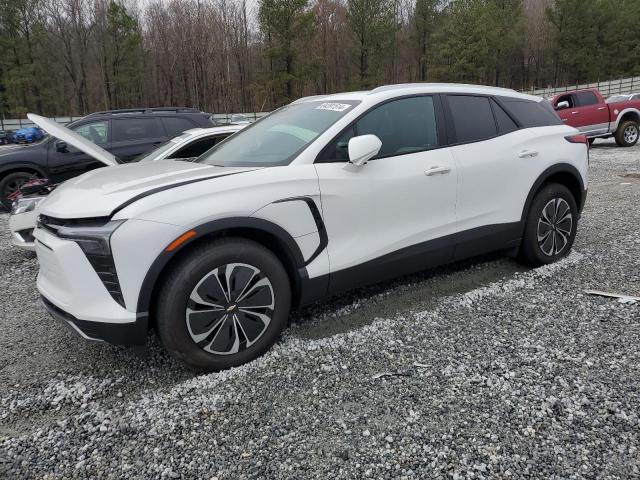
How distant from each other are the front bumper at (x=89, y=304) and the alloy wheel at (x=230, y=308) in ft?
0.98

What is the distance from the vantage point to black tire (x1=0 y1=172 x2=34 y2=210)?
26.9ft

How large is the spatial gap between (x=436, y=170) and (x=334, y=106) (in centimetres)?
89

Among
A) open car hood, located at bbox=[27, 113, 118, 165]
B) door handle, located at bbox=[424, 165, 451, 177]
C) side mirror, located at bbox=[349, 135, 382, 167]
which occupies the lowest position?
door handle, located at bbox=[424, 165, 451, 177]

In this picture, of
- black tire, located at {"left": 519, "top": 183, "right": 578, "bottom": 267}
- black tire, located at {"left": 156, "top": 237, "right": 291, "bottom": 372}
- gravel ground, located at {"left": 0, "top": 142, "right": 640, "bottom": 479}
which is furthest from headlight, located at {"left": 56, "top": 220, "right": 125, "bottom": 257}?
black tire, located at {"left": 519, "top": 183, "right": 578, "bottom": 267}

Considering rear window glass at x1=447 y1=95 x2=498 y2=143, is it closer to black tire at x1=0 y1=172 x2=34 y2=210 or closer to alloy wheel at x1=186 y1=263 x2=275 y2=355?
alloy wheel at x1=186 y1=263 x2=275 y2=355

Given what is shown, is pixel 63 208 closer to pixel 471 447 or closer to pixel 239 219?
pixel 239 219

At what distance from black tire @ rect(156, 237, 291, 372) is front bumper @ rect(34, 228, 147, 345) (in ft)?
0.52

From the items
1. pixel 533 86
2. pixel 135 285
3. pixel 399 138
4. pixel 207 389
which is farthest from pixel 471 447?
pixel 533 86

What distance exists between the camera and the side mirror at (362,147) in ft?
9.50

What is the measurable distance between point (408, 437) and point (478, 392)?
0.55 metres

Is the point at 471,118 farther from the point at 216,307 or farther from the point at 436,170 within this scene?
the point at 216,307

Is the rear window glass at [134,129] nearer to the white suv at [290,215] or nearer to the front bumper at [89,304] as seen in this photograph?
the white suv at [290,215]

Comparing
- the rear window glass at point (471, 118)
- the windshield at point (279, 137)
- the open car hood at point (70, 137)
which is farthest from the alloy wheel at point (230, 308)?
the open car hood at point (70, 137)

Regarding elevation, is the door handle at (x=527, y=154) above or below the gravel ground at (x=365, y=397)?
above
